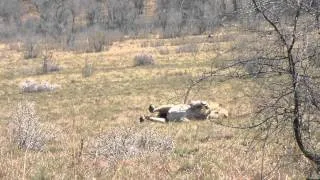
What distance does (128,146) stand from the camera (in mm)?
8234

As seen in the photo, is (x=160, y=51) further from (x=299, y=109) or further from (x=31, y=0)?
(x=31, y=0)

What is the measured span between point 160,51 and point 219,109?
25.9 meters

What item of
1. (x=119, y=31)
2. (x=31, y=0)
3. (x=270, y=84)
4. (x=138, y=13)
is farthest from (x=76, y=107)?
(x=31, y=0)

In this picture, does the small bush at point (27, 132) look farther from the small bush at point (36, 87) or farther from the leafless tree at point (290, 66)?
the small bush at point (36, 87)

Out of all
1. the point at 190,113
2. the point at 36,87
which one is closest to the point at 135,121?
the point at 190,113

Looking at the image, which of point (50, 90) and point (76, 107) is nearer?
point (76, 107)

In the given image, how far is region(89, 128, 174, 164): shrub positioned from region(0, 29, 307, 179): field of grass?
0.13 m

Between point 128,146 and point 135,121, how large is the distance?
292 inches

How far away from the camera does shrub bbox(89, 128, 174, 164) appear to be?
7.79 meters

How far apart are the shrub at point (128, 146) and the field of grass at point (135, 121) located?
0.13m

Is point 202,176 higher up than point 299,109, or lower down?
lower down

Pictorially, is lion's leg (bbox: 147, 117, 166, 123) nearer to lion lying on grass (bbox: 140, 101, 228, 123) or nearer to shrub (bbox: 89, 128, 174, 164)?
lion lying on grass (bbox: 140, 101, 228, 123)

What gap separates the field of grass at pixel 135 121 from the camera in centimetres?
613

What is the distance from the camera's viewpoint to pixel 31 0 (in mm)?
89875
